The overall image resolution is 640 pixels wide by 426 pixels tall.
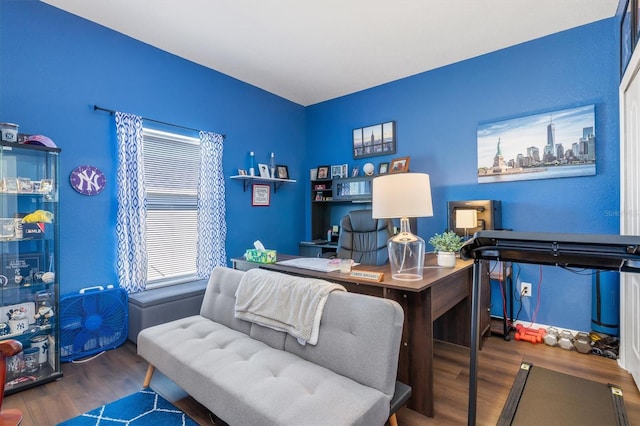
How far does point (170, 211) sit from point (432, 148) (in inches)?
126

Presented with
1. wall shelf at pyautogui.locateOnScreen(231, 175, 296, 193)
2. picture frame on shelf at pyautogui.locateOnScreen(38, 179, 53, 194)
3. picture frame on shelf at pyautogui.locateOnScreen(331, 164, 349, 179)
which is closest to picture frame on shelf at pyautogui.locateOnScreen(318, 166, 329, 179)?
picture frame on shelf at pyautogui.locateOnScreen(331, 164, 349, 179)

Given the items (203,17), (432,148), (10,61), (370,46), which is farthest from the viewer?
(432,148)

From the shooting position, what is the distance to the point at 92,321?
2.66 metres

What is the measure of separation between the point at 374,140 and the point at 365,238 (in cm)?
185

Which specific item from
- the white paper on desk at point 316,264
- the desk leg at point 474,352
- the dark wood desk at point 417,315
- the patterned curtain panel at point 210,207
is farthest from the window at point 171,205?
the desk leg at point 474,352

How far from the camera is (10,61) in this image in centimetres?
241

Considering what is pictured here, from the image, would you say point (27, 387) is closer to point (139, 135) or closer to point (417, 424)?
point (139, 135)

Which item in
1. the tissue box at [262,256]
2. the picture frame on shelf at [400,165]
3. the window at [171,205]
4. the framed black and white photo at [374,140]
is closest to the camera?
the tissue box at [262,256]

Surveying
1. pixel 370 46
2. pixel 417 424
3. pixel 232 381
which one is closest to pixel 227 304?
pixel 232 381

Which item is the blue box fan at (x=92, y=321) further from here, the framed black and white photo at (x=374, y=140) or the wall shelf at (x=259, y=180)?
the framed black and white photo at (x=374, y=140)

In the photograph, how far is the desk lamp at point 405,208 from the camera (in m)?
1.96

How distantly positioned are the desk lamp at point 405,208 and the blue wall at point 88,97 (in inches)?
98.2

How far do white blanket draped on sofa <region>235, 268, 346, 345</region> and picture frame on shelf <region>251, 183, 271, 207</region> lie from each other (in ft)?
7.08

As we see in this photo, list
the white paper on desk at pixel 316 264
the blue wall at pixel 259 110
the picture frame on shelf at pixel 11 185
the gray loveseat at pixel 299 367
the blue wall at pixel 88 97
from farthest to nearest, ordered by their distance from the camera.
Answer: the blue wall at pixel 259 110 < the blue wall at pixel 88 97 < the white paper on desk at pixel 316 264 < the picture frame on shelf at pixel 11 185 < the gray loveseat at pixel 299 367
